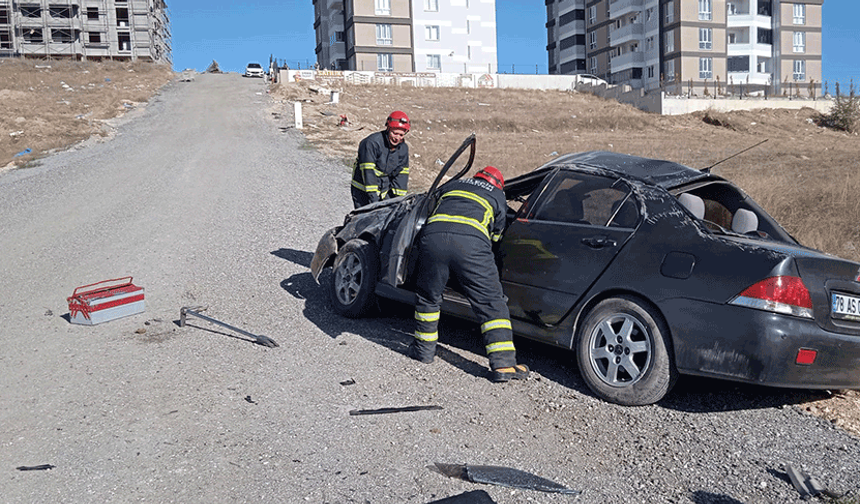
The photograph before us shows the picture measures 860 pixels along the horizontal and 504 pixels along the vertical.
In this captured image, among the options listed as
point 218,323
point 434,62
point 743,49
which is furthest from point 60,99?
point 743,49

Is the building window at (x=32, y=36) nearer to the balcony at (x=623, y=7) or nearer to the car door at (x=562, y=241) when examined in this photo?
the balcony at (x=623, y=7)

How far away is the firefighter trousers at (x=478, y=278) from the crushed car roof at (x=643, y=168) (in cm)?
105

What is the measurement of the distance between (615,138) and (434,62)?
40684 millimetres

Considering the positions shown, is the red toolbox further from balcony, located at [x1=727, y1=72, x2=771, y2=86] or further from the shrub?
balcony, located at [x1=727, y1=72, x2=771, y2=86]

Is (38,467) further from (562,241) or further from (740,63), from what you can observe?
(740,63)

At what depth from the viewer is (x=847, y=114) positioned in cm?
4341

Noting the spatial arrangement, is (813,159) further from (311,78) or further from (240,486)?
(311,78)

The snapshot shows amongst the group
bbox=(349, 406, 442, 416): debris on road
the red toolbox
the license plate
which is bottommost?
bbox=(349, 406, 442, 416): debris on road

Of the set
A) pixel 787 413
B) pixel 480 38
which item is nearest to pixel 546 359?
pixel 787 413

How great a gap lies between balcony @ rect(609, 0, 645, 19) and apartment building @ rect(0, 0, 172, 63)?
50.1 meters

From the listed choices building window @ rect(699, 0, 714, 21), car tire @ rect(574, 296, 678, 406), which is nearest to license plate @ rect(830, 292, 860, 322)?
car tire @ rect(574, 296, 678, 406)

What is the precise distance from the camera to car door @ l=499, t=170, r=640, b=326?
16.1ft

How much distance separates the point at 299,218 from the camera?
38.2 ft

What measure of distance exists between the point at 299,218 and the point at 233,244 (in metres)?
1.90
